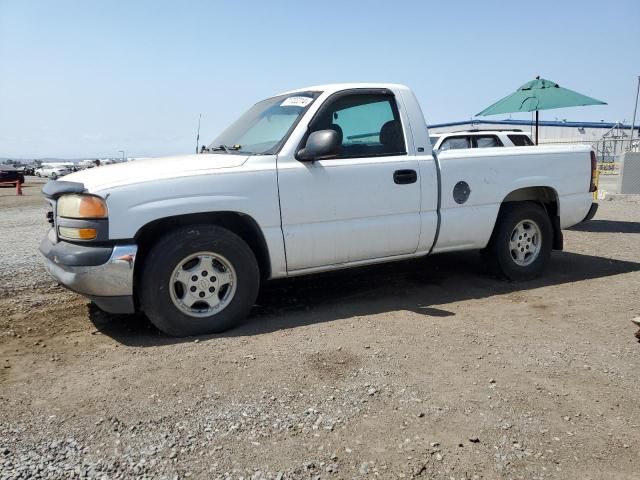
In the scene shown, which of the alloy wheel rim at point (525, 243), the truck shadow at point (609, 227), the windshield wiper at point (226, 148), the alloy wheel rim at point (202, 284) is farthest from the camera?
the truck shadow at point (609, 227)

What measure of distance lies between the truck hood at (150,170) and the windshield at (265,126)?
0.34 m

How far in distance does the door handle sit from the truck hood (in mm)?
1324

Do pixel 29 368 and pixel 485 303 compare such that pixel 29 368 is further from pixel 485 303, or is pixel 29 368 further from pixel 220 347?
pixel 485 303

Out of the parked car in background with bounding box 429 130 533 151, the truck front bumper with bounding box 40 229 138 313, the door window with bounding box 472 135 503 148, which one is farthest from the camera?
the door window with bounding box 472 135 503 148

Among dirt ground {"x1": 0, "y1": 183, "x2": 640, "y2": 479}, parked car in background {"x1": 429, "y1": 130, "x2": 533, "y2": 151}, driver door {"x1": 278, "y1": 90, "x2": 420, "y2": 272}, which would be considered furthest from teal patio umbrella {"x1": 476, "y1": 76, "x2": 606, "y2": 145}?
driver door {"x1": 278, "y1": 90, "x2": 420, "y2": 272}

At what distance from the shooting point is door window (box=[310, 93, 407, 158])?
446 cm

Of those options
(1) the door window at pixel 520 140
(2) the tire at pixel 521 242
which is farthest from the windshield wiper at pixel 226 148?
(1) the door window at pixel 520 140

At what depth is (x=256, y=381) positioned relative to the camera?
3104 millimetres

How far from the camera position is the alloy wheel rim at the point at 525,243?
17.9 feet

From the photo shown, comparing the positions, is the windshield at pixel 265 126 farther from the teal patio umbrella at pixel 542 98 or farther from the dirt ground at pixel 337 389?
the teal patio umbrella at pixel 542 98

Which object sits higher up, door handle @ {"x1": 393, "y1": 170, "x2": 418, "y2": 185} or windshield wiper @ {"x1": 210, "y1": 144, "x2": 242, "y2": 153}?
windshield wiper @ {"x1": 210, "y1": 144, "x2": 242, "y2": 153}

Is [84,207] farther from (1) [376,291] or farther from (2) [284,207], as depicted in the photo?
(1) [376,291]

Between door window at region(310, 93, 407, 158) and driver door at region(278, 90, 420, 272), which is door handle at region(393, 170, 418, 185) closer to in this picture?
driver door at region(278, 90, 420, 272)

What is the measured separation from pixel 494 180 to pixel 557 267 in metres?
1.85
